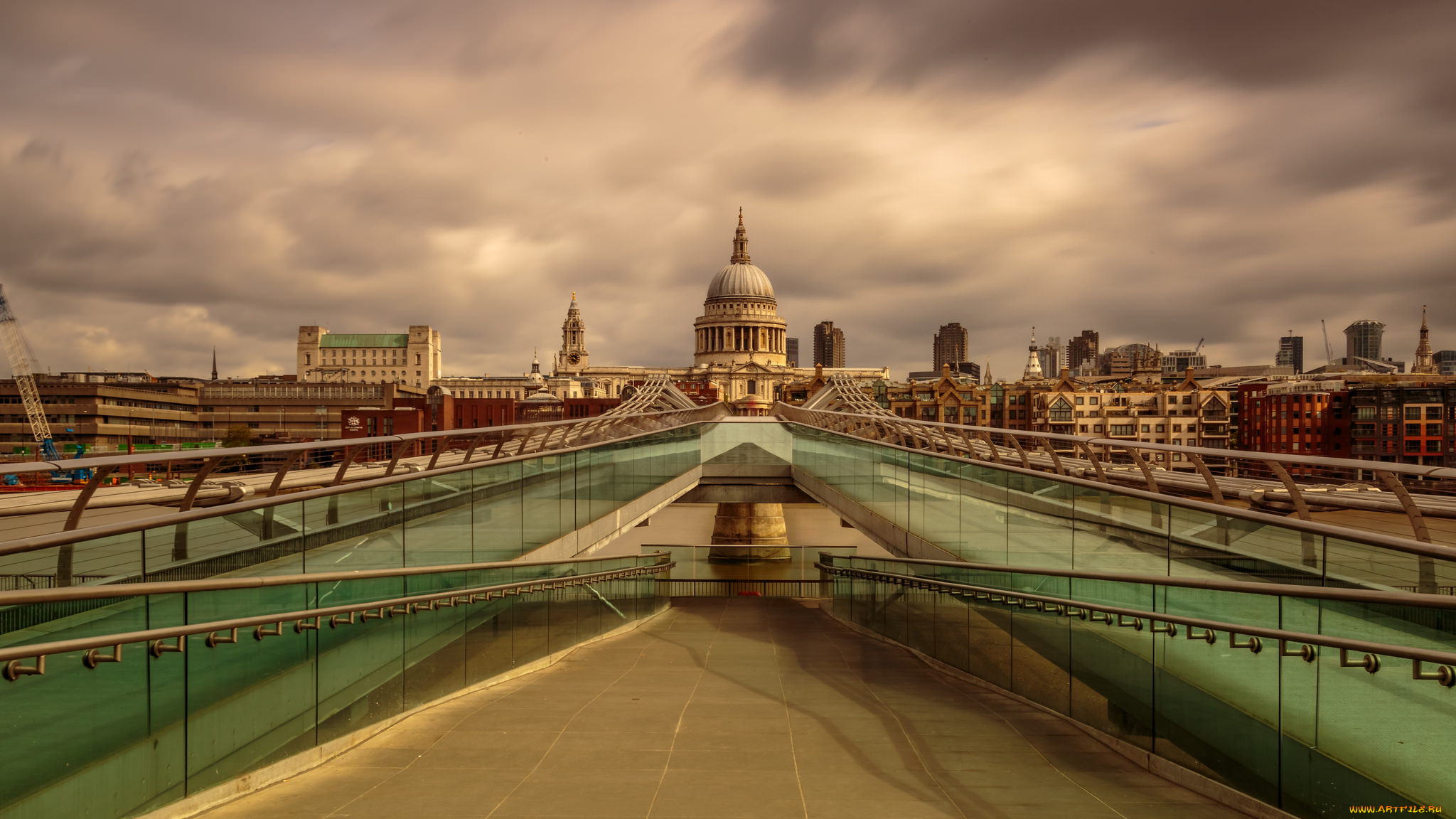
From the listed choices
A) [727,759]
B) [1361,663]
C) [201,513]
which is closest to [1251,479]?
[1361,663]

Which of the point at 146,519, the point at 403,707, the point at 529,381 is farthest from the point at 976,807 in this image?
the point at 529,381

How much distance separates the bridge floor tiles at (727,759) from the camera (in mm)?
5457

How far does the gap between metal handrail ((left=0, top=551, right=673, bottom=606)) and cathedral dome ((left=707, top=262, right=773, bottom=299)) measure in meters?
155

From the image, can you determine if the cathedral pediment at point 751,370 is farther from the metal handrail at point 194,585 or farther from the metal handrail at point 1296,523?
the metal handrail at point 194,585

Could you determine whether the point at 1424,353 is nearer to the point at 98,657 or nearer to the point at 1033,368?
the point at 1033,368

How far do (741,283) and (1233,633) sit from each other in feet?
521

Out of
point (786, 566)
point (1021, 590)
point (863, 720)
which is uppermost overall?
point (1021, 590)

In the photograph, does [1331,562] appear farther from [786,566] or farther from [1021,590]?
[786,566]

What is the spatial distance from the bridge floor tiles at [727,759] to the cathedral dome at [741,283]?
154 meters

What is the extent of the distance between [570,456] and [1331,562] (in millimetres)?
9528

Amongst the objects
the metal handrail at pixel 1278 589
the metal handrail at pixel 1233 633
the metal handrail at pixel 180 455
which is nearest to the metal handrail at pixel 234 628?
the metal handrail at pixel 1278 589

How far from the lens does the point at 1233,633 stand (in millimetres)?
5961

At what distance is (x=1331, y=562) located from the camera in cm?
532

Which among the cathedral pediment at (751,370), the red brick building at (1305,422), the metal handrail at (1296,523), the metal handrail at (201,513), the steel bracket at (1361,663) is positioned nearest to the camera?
the metal handrail at (201,513)
